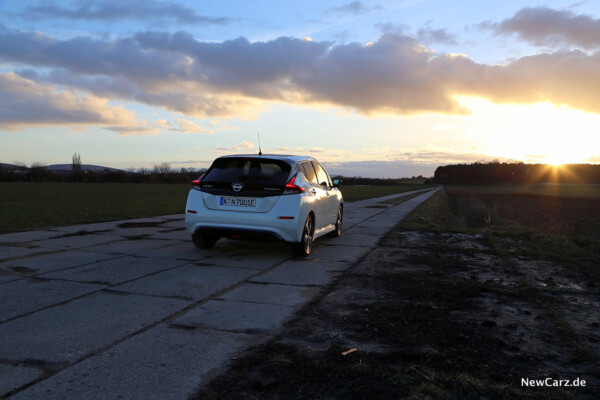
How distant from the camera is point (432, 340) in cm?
375

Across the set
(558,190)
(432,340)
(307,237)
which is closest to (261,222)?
(307,237)

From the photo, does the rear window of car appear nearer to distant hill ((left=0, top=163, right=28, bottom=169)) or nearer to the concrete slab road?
the concrete slab road

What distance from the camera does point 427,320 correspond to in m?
4.32

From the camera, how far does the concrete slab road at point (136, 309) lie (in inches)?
115

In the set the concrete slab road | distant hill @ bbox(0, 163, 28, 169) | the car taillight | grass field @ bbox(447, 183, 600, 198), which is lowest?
grass field @ bbox(447, 183, 600, 198)

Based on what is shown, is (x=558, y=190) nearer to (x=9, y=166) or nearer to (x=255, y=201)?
(x=255, y=201)

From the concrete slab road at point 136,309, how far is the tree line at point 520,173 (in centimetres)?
14466

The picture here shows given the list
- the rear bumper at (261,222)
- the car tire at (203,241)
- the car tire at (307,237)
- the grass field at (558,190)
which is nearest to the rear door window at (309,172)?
the car tire at (307,237)

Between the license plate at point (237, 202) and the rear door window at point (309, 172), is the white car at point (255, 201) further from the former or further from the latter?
the rear door window at point (309, 172)

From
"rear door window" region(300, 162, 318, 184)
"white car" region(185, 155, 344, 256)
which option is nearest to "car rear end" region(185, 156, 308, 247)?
"white car" region(185, 155, 344, 256)

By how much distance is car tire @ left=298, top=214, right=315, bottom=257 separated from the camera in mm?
7768

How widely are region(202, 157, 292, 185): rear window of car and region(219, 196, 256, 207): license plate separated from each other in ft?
1.07

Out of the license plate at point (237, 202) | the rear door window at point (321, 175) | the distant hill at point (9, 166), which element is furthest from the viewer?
the distant hill at point (9, 166)

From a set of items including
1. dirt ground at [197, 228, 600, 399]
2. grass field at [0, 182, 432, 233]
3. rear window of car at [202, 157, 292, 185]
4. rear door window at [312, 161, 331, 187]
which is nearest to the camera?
dirt ground at [197, 228, 600, 399]
